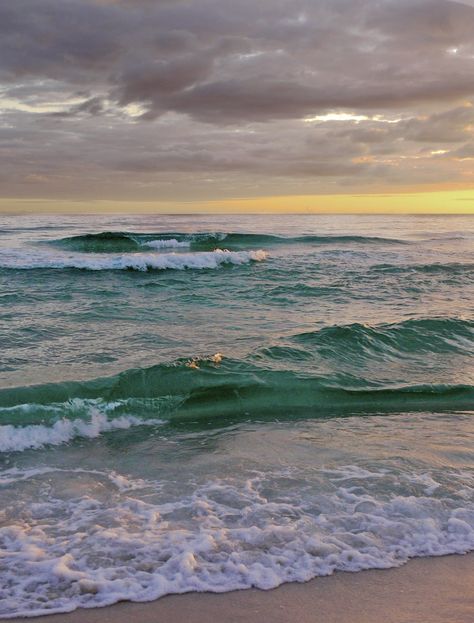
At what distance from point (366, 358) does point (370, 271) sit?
10.1 metres

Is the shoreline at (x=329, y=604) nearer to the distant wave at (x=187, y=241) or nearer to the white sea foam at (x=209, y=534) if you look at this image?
the white sea foam at (x=209, y=534)

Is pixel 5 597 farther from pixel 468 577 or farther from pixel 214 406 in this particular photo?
pixel 214 406

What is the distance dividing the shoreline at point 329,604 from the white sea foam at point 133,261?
1698cm

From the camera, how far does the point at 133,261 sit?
65.7 feet

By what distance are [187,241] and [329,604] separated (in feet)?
94.1

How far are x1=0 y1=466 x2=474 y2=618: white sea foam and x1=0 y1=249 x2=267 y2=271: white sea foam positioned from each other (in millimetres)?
15395

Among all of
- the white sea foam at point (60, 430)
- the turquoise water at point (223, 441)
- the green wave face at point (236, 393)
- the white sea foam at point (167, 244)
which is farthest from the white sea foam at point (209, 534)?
the white sea foam at point (167, 244)

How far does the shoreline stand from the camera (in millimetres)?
3025

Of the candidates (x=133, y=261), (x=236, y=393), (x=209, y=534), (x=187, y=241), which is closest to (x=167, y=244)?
(x=187, y=241)

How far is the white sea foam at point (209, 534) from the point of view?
10.9 ft

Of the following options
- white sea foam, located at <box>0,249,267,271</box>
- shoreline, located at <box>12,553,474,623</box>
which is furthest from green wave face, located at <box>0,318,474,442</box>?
white sea foam, located at <box>0,249,267,271</box>

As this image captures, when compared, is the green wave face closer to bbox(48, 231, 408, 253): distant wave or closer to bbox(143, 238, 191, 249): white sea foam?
bbox(48, 231, 408, 253): distant wave

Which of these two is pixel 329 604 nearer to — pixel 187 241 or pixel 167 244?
pixel 167 244

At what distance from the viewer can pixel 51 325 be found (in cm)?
1017
